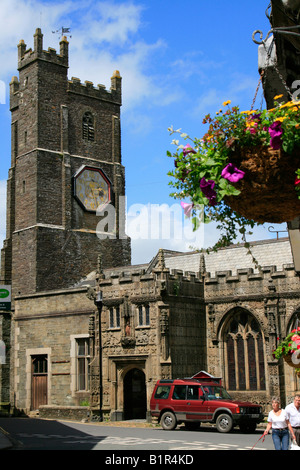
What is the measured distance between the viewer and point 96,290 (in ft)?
97.6

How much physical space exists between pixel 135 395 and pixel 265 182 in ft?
82.1

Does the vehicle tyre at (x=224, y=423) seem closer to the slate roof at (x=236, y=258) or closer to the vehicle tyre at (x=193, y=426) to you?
the vehicle tyre at (x=193, y=426)

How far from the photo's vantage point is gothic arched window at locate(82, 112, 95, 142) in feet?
141

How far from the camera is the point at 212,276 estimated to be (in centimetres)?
3131

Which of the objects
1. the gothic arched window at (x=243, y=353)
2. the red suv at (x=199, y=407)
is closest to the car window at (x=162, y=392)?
the red suv at (x=199, y=407)

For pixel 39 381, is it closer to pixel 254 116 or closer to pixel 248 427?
pixel 248 427

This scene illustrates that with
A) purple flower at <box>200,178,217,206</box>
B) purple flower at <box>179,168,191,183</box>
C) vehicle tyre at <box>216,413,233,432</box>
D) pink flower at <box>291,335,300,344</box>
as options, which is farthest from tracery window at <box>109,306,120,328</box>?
purple flower at <box>200,178,217,206</box>

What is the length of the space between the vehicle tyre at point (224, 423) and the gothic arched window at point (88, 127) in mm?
25375

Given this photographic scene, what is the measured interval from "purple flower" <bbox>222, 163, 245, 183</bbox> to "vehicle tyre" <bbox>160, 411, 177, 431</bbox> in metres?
19.4

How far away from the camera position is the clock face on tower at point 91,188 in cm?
4131

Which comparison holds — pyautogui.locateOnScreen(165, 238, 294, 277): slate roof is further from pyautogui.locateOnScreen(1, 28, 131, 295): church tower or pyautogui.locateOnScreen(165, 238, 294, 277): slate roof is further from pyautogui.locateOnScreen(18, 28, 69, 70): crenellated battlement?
pyautogui.locateOnScreen(18, 28, 69, 70): crenellated battlement

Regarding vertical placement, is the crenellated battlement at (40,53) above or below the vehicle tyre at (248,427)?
above

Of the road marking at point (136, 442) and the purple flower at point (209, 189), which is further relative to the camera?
the road marking at point (136, 442)

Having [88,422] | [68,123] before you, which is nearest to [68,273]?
[68,123]
